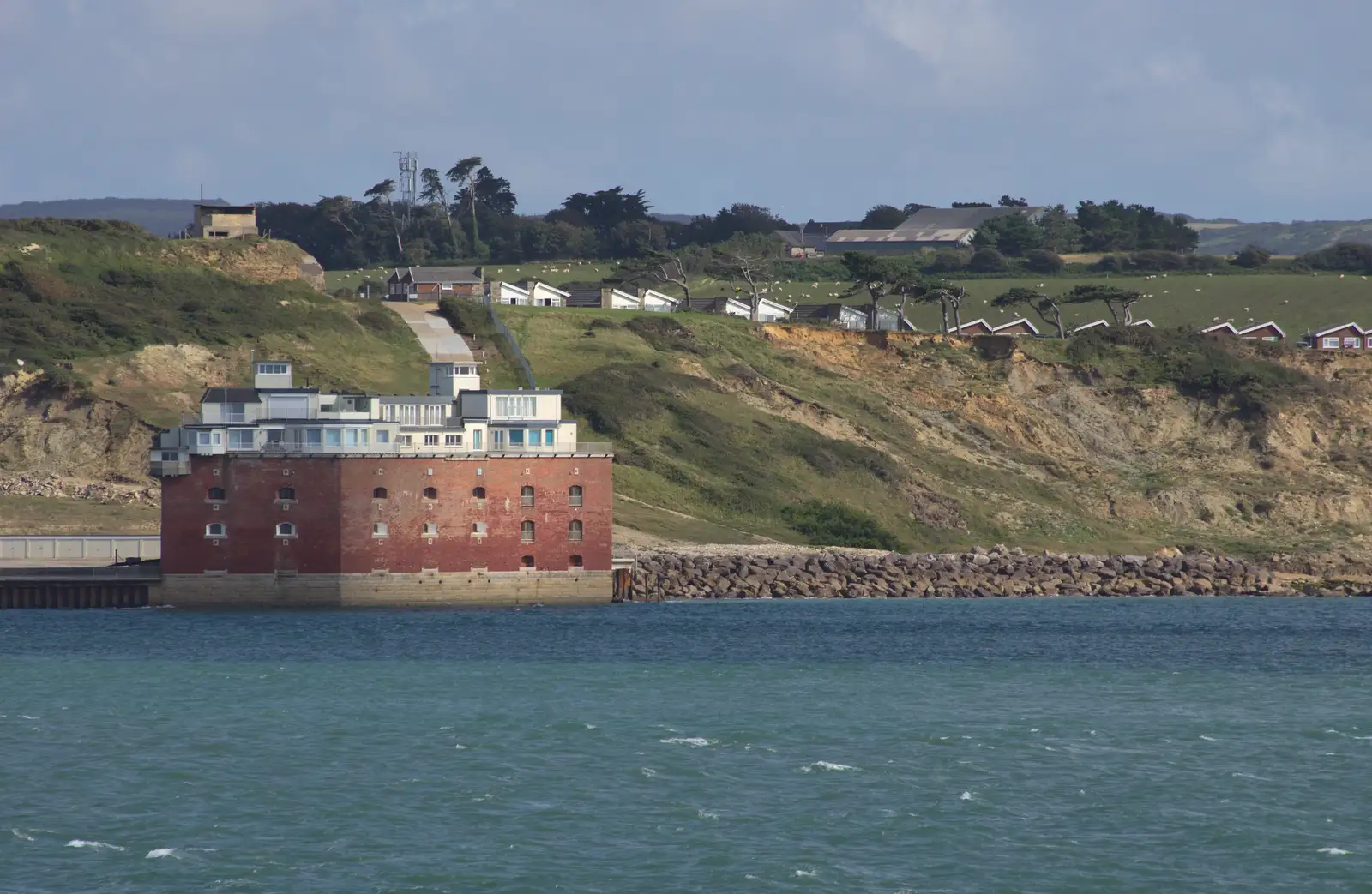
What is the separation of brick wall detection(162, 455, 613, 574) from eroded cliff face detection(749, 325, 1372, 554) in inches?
1536

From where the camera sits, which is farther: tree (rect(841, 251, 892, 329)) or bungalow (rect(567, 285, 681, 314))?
bungalow (rect(567, 285, 681, 314))

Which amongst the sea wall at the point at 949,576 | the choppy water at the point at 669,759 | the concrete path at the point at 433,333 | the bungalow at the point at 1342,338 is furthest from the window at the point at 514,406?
the bungalow at the point at 1342,338

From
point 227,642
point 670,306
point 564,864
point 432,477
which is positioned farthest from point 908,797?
point 670,306

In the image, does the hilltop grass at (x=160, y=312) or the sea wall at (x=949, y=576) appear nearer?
the sea wall at (x=949, y=576)

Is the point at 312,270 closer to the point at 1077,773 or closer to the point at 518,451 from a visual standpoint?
the point at 518,451

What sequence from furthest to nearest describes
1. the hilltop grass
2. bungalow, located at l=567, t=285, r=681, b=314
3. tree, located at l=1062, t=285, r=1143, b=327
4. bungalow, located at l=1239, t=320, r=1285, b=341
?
1. bungalow, located at l=567, t=285, r=681, b=314
2. tree, located at l=1062, t=285, r=1143, b=327
3. bungalow, located at l=1239, t=320, r=1285, b=341
4. the hilltop grass

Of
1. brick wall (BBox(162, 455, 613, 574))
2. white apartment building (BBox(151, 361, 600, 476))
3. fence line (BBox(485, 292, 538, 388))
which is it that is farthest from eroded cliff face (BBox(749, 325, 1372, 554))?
brick wall (BBox(162, 455, 613, 574))

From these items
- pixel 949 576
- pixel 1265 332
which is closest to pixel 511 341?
pixel 949 576

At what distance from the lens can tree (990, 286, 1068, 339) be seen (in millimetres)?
158750

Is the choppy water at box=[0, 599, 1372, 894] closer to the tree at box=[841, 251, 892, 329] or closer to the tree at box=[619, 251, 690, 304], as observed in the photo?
the tree at box=[841, 251, 892, 329]

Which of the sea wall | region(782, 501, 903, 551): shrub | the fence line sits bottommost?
the sea wall

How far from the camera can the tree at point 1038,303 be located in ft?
521

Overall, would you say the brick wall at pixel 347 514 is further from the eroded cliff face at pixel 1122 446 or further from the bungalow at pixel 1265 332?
the bungalow at pixel 1265 332

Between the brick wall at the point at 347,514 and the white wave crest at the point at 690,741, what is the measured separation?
3344 cm
